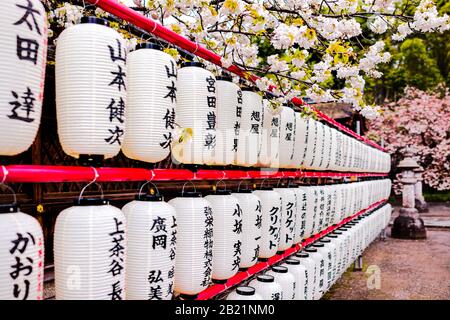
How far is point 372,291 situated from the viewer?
10086 mm

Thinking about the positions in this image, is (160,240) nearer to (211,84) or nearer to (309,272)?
(211,84)

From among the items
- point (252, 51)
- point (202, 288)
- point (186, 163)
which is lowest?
point (202, 288)

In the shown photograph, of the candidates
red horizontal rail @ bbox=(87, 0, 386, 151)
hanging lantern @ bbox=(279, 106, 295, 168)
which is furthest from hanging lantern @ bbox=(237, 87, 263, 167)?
hanging lantern @ bbox=(279, 106, 295, 168)

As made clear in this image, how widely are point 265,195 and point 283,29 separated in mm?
2225

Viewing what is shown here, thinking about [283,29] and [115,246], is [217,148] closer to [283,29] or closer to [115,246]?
[283,29]

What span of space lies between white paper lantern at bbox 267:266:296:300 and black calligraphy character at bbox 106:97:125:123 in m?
3.83

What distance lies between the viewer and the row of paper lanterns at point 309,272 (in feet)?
16.4

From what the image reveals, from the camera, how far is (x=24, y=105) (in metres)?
2.01

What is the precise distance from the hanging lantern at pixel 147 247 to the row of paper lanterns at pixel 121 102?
1.39ft

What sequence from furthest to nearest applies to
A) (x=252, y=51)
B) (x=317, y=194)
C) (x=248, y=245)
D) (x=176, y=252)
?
(x=317, y=194)
(x=252, y=51)
(x=248, y=245)
(x=176, y=252)

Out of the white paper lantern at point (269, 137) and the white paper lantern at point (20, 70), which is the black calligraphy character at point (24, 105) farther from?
the white paper lantern at point (269, 137)

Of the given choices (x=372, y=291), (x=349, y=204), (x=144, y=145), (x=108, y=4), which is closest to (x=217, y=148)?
(x=144, y=145)

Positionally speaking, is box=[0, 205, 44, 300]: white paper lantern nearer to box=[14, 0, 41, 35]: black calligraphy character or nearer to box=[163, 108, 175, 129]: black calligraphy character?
box=[14, 0, 41, 35]: black calligraphy character

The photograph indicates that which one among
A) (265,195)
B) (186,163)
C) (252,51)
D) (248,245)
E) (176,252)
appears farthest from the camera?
(252,51)
